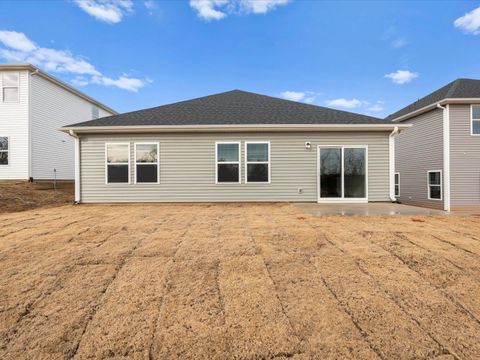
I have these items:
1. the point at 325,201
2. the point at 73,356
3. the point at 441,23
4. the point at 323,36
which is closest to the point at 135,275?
the point at 73,356

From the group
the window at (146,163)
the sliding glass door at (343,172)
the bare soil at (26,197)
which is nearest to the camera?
the bare soil at (26,197)

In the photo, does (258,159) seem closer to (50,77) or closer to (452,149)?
(452,149)

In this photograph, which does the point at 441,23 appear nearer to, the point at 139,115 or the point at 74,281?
the point at 139,115

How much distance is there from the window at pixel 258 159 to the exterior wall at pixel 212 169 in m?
0.20

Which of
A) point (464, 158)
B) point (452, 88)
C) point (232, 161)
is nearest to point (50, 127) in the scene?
point (232, 161)

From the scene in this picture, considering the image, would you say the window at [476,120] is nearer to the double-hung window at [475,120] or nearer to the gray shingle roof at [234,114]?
the double-hung window at [475,120]

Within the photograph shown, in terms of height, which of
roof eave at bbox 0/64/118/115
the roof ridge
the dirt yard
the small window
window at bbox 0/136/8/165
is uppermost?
roof eave at bbox 0/64/118/115

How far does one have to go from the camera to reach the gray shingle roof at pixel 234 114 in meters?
9.51

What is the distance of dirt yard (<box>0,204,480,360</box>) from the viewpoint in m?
2.28

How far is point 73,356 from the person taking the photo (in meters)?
2.17

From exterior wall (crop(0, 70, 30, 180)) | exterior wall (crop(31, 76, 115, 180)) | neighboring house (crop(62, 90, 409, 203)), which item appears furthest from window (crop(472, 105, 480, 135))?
exterior wall (crop(0, 70, 30, 180))

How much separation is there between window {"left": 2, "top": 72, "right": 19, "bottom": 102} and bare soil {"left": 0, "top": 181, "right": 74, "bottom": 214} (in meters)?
4.69

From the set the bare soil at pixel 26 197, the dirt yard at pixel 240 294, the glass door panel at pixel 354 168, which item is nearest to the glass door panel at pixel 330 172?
the glass door panel at pixel 354 168

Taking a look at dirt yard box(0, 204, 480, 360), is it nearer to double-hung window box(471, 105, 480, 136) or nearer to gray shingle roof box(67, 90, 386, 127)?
gray shingle roof box(67, 90, 386, 127)
